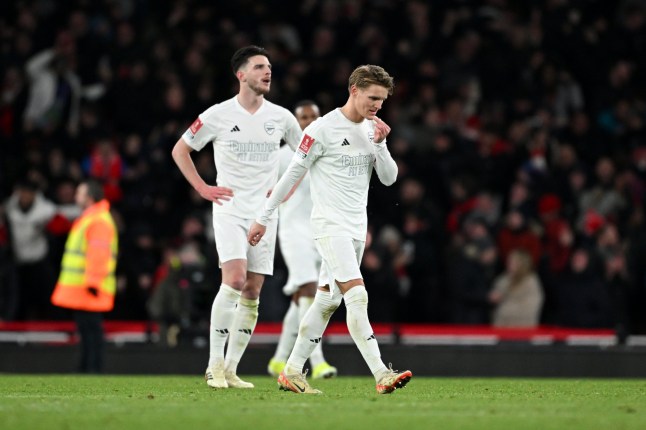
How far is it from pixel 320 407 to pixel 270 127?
3235mm

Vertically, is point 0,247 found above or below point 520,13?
below

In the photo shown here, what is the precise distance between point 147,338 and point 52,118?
495 cm

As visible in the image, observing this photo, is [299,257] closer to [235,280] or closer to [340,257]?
[235,280]

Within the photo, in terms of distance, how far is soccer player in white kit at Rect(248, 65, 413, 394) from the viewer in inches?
382

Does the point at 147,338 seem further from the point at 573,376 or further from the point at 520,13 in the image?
the point at 520,13

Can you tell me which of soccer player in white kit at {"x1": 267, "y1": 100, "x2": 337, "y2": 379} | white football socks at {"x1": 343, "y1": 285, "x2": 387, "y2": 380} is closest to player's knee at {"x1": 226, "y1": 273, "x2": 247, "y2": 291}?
white football socks at {"x1": 343, "y1": 285, "x2": 387, "y2": 380}

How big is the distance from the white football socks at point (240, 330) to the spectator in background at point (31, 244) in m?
7.35

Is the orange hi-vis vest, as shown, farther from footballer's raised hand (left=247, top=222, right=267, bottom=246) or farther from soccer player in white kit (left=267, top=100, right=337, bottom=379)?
footballer's raised hand (left=247, top=222, right=267, bottom=246)

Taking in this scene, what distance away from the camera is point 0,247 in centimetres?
1762

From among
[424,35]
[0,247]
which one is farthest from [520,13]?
[0,247]

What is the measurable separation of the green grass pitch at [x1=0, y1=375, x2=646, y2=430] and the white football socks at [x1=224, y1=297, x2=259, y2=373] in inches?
13.1

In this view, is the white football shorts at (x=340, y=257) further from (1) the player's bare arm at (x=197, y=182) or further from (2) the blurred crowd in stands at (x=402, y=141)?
(2) the blurred crowd in stands at (x=402, y=141)

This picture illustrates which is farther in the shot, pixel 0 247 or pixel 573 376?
pixel 0 247

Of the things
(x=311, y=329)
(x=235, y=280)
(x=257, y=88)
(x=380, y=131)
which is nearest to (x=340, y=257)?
(x=311, y=329)
